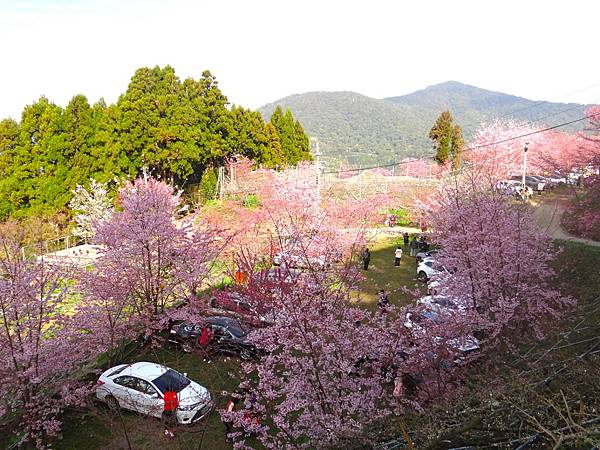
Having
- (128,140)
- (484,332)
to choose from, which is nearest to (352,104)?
(128,140)

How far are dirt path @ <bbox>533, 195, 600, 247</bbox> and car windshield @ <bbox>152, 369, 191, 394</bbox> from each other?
1242cm

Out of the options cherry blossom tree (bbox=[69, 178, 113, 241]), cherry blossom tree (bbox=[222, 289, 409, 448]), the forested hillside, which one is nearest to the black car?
cherry blossom tree (bbox=[222, 289, 409, 448])

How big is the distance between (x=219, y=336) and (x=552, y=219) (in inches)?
605

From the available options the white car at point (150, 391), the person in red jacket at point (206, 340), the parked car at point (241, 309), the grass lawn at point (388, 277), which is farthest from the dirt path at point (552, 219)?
the white car at point (150, 391)

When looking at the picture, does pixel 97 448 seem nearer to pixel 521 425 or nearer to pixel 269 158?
pixel 521 425

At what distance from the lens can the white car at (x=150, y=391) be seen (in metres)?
9.46

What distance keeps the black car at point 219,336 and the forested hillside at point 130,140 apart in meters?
16.2

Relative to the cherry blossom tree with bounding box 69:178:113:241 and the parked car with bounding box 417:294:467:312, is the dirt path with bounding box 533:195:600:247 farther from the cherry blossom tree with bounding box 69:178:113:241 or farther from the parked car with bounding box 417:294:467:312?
the cherry blossom tree with bounding box 69:178:113:241

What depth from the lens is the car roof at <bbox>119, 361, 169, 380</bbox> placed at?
9914 millimetres

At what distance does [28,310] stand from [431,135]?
32.4 meters

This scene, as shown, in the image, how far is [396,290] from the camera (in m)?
17.5

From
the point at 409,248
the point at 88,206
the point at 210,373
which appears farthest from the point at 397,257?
the point at 88,206

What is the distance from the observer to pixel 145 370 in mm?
10109

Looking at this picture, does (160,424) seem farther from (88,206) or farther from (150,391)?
(88,206)
